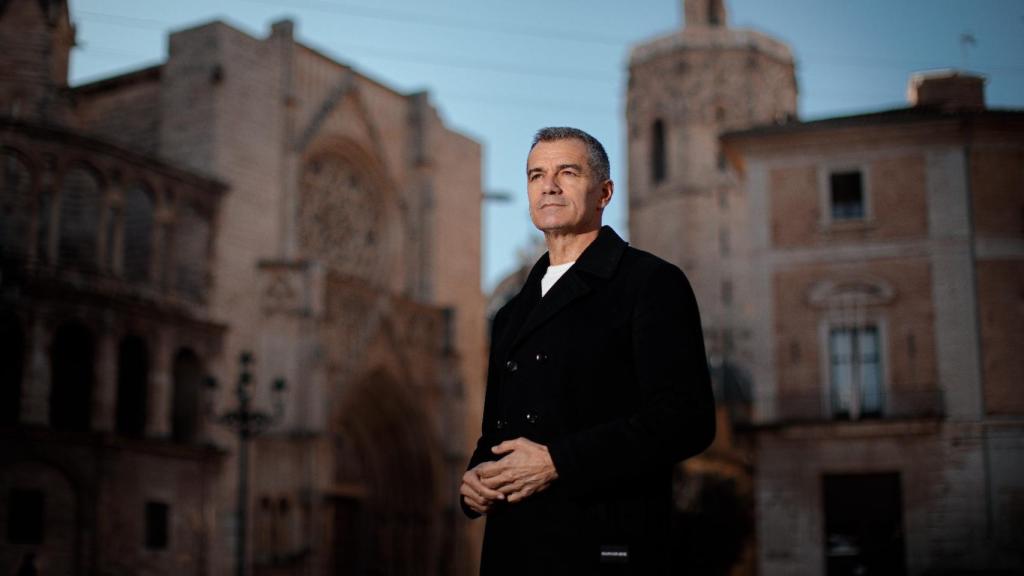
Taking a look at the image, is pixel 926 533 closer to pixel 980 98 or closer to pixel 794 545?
pixel 794 545

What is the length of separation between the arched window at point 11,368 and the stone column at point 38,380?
0.19 m

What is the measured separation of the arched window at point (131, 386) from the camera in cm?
2734

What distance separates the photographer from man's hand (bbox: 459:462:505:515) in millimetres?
3406

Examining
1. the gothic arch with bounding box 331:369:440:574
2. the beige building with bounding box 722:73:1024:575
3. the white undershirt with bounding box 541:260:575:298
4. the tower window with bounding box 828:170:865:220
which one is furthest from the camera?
the gothic arch with bounding box 331:369:440:574

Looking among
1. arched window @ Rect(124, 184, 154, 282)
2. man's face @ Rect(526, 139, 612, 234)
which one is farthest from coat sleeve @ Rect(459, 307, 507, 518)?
arched window @ Rect(124, 184, 154, 282)

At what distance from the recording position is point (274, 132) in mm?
31625

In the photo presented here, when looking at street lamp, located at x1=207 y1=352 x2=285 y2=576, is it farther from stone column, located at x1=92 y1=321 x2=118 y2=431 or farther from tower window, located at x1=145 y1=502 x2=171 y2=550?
stone column, located at x1=92 y1=321 x2=118 y2=431

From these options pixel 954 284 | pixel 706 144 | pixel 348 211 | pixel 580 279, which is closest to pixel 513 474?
pixel 580 279

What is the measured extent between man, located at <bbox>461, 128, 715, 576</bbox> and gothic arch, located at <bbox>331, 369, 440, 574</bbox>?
98.9 ft

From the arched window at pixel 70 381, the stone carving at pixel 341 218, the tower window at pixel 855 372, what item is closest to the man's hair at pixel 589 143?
the tower window at pixel 855 372

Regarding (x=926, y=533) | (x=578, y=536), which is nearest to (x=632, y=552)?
(x=578, y=536)

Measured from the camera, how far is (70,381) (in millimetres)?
26328

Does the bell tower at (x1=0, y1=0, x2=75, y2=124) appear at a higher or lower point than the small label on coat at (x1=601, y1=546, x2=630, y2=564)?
higher

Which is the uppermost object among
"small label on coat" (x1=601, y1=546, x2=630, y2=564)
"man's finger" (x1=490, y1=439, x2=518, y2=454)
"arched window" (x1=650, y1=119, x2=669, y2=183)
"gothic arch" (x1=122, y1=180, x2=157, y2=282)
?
"arched window" (x1=650, y1=119, x2=669, y2=183)
